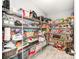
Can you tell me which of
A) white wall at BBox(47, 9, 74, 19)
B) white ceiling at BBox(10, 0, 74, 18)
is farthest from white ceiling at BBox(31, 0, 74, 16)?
white wall at BBox(47, 9, 74, 19)

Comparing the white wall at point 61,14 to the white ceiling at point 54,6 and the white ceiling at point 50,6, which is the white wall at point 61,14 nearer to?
the white ceiling at point 50,6

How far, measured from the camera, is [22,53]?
2.39 m

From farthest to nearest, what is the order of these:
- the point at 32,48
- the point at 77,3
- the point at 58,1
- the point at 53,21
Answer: the point at 53,21 → the point at 58,1 → the point at 32,48 → the point at 77,3

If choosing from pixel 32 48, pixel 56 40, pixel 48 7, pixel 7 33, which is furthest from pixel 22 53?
pixel 48 7

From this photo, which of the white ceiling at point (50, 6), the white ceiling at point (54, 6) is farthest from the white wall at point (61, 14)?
the white ceiling at point (54, 6)

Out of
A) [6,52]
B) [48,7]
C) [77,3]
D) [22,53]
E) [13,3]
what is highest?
[48,7]

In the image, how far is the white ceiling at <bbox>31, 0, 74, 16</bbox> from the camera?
3863 millimetres

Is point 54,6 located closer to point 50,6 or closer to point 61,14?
point 50,6

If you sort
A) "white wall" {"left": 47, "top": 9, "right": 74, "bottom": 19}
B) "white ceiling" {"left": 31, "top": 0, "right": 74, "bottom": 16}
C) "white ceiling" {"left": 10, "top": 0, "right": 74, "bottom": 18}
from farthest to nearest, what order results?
"white wall" {"left": 47, "top": 9, "right": 74, "bottom": 19} → "white ceiling" {"left": 31, "top": 0, "right": 74, "bottom": 16} → "white ceiling" {"left": 10, "top": 0, "right": 74, "bottom": 18}

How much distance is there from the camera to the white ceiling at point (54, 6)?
386 centimetres

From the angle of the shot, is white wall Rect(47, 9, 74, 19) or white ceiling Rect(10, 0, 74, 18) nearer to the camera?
white ceiling Rect(10, 0, 74, 18)

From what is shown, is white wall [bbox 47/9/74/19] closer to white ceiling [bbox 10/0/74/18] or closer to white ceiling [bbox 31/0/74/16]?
white ceiling [bbox 10/0/74/18]

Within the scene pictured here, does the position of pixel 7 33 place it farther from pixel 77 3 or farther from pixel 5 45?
pixel 77 3

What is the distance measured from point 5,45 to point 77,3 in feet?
5.24
